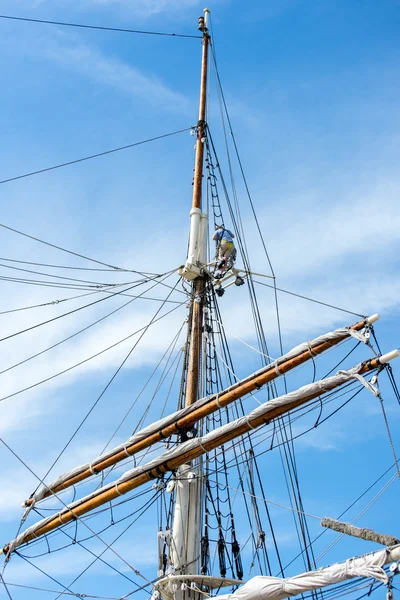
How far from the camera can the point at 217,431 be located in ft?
56.5

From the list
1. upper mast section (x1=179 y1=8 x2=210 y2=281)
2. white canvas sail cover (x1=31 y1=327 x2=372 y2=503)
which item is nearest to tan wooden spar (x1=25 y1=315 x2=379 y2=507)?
white canvas sail cover (x1=31 y1=327 x2=372 y2=503)

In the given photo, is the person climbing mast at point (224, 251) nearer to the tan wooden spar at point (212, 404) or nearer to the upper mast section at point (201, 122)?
the upper mast section at point (201, 122)

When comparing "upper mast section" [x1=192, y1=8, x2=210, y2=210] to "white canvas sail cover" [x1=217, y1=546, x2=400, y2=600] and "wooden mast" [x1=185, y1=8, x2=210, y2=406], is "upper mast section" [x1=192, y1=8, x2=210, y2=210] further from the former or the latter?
"white canvas sail cover" [x1=217, y1=546, x2=400, y2=600]

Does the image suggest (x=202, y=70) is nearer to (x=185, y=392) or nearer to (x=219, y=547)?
(x=185, y=392)

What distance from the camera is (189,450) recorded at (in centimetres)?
1766

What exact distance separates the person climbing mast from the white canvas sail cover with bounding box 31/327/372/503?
4.72 meters

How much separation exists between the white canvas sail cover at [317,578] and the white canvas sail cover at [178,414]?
465cm

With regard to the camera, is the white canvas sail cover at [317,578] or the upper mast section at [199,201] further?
the upper mast section at [199,201]

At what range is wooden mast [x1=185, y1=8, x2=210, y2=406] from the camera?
20.0 metres

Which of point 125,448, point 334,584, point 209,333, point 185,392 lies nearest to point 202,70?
point 209,333

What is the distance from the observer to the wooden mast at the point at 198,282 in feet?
65.6

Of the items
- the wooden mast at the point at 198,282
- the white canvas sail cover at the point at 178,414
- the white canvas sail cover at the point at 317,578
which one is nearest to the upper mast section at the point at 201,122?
the wooden mast at the point at 198,282

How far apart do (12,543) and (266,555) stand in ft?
21.1

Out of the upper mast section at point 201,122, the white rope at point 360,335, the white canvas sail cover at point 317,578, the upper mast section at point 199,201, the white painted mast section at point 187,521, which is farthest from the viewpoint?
the upper mast section at point 201,122
